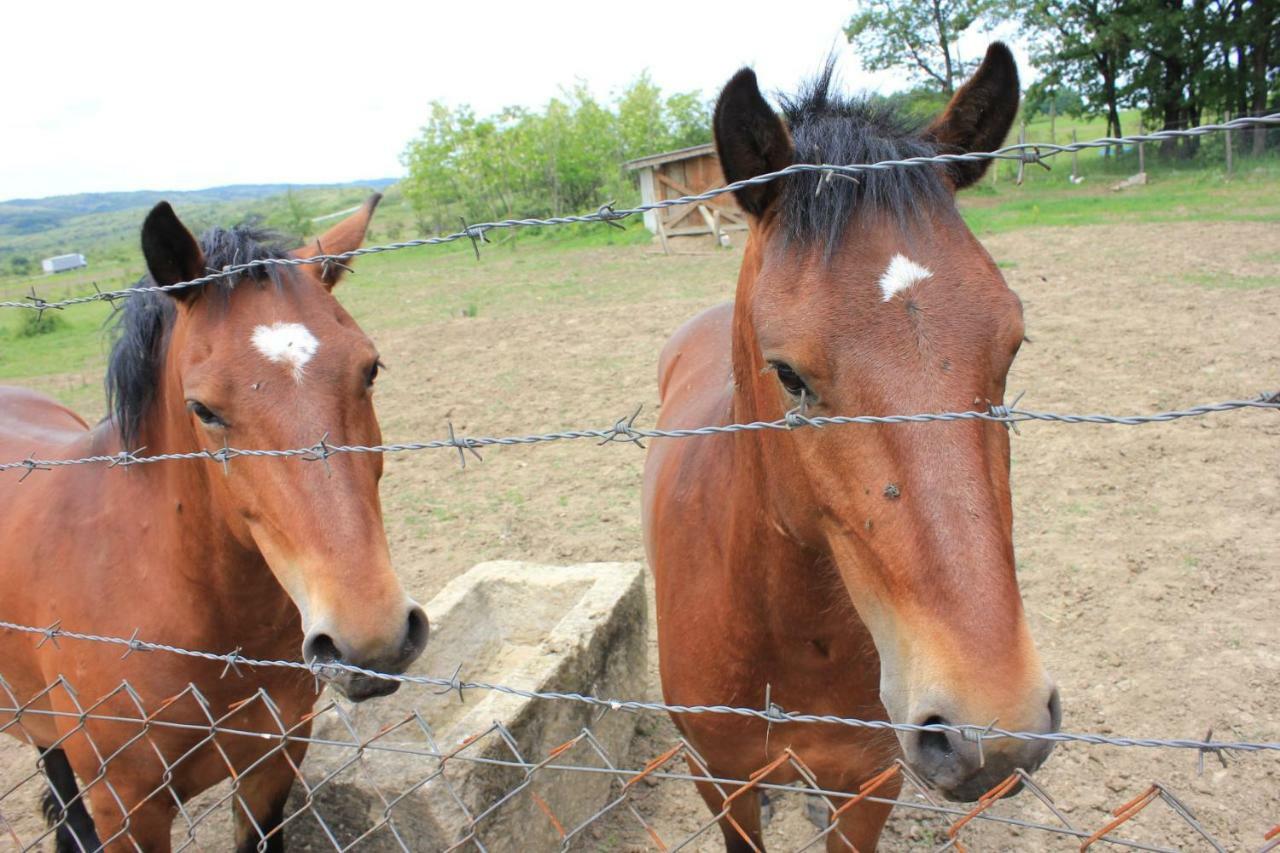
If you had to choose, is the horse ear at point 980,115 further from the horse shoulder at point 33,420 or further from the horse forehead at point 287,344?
the horse shoulder at point 33,420

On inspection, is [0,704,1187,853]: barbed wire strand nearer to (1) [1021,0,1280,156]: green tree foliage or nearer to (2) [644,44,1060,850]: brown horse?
(2) [644,44,1060,850]: brown horse

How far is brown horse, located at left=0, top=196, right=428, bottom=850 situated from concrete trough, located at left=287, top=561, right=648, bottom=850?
0.29m

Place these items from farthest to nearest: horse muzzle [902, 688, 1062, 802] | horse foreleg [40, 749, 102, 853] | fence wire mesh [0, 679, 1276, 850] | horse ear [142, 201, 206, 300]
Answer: horse foreleg [40, 749, 102, 853] → fence wire mesh [0, 679, 1276, 850] → horse ear [142, 201, 206, 300] → horse muzzle [902, 688, 1062, 802]

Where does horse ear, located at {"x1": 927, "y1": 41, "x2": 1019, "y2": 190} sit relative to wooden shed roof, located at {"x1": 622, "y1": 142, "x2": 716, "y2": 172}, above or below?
below

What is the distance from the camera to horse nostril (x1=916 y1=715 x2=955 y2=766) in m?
1.23

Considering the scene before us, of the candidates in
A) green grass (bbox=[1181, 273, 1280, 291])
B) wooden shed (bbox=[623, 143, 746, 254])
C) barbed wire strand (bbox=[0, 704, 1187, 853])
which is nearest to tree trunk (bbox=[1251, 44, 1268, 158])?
wooden shed (bbox=[623, 143, 746, 254])

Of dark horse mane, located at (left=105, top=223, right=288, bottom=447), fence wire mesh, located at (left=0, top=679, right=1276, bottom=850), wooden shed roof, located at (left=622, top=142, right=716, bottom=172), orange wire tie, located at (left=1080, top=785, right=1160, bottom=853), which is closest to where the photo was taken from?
orange wire tie, located at (left=1080, top=785, right=1160, bottom=853)

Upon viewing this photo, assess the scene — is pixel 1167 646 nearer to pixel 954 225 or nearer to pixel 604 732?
pixel 604 732

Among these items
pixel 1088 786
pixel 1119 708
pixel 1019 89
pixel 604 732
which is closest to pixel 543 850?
pixel 604 732

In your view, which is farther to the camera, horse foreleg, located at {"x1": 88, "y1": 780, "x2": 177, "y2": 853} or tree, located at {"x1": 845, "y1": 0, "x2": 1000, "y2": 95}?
tree, located at {"x1": 845, "y1": 0, "x2": 1000, "y2": 95}

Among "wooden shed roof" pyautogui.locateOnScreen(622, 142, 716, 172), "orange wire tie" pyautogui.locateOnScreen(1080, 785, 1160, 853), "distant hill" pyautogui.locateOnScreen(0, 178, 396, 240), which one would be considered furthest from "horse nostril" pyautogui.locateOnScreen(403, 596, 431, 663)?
"distant hill" pyautogui.locateOnScreen(0, 178, 396, 240)

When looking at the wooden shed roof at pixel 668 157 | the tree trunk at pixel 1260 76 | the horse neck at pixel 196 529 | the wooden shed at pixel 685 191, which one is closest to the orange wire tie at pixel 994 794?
the horse neck at pixel 196 529

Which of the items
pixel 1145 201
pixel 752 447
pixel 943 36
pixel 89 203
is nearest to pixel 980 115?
pixel 752 447

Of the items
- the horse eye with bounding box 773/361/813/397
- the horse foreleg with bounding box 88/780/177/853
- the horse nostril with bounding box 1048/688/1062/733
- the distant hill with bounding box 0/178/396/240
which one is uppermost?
the distant hill with bounding box 0/178/396/240
